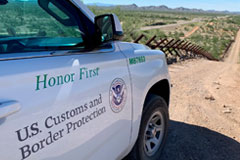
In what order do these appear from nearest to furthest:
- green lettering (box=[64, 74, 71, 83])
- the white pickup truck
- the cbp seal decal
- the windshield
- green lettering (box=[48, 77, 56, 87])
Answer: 1. the white pickup truck
2. green lettering (box=[48, 77, 56, 87])
3. green lettering (box=[64, 74, 71, 83])
4. the windshield
5. the cbp seal decal

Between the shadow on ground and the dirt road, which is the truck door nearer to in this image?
the shadow on ground

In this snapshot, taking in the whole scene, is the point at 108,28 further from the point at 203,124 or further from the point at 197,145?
the point at 203,124

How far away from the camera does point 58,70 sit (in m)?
1.42

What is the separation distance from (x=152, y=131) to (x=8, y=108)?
7.07 feet

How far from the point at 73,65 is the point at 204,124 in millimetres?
3587

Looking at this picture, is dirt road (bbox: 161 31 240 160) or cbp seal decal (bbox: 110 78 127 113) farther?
dirt road (bbox: 161 31 240 160)

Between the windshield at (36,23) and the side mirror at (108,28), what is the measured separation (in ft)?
0.65

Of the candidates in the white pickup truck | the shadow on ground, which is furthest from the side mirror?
the shadow on ground

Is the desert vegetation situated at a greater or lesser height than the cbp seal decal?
lesser

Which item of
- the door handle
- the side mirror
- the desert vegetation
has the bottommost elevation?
the desert vegetation

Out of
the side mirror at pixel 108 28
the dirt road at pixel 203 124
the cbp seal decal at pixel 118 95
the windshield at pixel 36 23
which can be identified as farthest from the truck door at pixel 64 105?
the dirt road at pixel 203 124

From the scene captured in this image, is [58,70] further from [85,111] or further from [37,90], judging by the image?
[85,111]

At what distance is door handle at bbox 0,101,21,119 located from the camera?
108 cm

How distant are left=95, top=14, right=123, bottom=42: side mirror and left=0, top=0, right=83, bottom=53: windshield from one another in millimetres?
197
